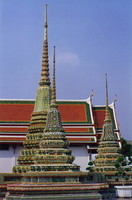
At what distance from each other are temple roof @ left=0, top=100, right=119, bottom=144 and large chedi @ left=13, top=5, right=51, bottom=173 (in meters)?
10.5

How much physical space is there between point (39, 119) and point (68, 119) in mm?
12937

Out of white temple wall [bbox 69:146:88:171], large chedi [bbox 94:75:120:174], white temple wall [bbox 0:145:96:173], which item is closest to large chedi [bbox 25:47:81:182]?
large chedi [bbox 94:75:120:174]

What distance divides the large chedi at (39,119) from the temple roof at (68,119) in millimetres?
10458

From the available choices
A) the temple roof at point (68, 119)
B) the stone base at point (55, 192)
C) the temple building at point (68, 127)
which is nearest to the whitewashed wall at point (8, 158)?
the temple building at point (68, 127)

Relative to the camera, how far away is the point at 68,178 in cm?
1934

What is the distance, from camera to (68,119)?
120 ft

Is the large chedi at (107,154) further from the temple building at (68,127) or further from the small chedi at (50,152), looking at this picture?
the temple building at (68,127)

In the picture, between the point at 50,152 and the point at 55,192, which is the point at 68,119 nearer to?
the point at 50,152

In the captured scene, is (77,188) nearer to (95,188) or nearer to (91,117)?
(95,188)

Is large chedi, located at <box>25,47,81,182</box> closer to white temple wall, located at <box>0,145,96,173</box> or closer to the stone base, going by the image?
the stone base

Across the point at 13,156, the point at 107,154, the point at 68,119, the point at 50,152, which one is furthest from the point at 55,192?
the point at 68,119

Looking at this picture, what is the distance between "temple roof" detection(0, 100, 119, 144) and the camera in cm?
3503

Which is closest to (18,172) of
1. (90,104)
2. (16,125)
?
(16,125)

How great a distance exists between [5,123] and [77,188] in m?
16.9
